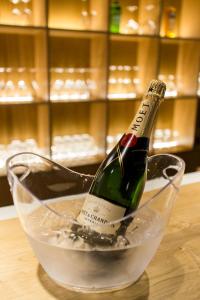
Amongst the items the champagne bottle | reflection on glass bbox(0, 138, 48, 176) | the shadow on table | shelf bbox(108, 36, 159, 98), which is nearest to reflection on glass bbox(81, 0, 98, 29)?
shelf bbox(108, 36, 159, 98)

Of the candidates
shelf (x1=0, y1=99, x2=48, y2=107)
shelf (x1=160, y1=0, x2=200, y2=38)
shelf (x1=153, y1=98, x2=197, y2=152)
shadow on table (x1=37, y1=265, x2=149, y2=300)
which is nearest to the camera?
shadow on table (x1=37, y1=265, x2=149, y2=300)

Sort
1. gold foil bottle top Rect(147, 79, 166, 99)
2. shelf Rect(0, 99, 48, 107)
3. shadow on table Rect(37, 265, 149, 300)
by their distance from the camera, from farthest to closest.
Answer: shelf Rect(0, 99, 48, 107), gold foil bottle top Rect(147, 79, 166, 99), shadow on table Rect(37, 265, 149, 300)

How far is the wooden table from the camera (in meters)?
0.50

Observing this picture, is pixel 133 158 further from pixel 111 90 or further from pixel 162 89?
pixel 111 90

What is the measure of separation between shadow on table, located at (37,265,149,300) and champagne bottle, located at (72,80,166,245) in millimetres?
73

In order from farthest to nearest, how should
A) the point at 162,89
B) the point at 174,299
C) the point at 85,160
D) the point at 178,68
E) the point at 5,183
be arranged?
1. the point at 178,68
2. the point at 85,160
3. the point at 5,183
4. the point at 162,89
5. the point at 174,299

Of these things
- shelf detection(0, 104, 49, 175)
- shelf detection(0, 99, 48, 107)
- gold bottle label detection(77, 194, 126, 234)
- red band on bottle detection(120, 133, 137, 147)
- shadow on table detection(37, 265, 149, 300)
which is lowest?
shelf detection(0, 104, 49, 175)

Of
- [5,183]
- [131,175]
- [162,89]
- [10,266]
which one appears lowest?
[5,183]

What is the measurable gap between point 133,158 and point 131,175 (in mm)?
41

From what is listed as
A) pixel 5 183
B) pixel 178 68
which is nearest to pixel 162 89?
pixel 5 183

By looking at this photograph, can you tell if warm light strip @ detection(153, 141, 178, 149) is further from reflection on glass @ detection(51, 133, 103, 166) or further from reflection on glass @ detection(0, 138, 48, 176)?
reflection on glass @ detection(0, 138, 48, 176)

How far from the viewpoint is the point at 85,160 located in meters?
2.61

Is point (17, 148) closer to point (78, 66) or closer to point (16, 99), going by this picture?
point (16, 99)

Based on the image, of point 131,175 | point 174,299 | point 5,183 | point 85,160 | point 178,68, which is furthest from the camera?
point 178,68
